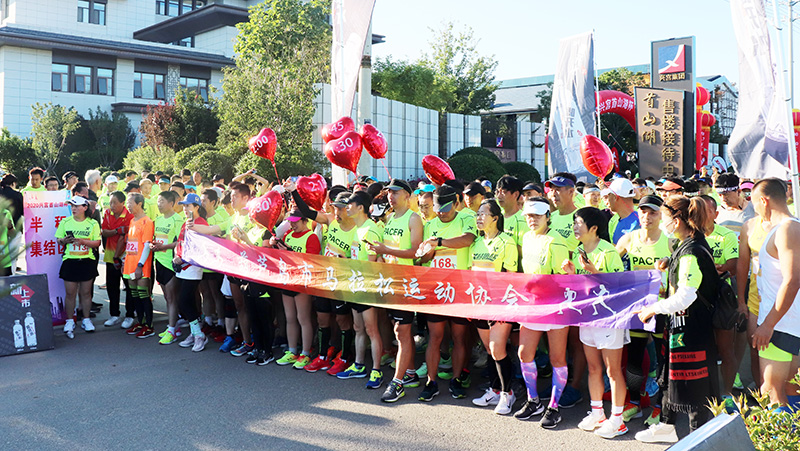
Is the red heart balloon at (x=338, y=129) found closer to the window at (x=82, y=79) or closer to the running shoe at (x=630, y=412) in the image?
the running shoe at (x=630, y=412)

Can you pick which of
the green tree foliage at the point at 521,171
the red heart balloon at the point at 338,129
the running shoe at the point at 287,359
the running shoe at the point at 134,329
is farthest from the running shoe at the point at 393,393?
the green tree foliage at the point at 521,171

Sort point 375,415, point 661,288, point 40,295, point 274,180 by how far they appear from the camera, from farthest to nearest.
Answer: point 274,180, point 40,295, point 375,415, point 661,288

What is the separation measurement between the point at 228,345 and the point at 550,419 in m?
4.00

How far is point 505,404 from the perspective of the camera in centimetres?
566

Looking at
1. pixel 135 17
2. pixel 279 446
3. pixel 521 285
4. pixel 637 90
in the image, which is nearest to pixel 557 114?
pixel 637 90

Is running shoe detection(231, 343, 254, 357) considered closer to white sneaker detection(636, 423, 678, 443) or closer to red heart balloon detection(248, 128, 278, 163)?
red heart balloon detection(248, 128, 278, 163)

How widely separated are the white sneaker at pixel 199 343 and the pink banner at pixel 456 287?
35.7 inches

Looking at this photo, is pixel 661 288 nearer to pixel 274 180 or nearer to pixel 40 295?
pixel 40 295

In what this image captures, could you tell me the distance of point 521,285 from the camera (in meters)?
5.38

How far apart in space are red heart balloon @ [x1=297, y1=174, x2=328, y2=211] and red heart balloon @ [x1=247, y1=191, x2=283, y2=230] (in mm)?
252

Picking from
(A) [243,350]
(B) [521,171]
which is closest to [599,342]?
(A) [243,350]

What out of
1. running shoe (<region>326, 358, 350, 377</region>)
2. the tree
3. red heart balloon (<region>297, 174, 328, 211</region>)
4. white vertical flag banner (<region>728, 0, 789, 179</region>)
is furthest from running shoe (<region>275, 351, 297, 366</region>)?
the tree

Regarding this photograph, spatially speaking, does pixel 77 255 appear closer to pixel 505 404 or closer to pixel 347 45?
pixel 347 45

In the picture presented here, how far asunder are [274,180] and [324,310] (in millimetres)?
12402
